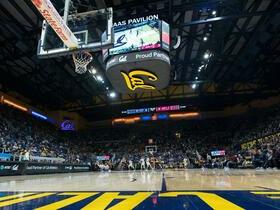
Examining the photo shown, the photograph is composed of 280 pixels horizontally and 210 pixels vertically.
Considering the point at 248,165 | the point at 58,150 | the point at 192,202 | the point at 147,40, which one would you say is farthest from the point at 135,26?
the point at 58,150

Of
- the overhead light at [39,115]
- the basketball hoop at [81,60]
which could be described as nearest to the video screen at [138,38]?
the basketball hoop at [81,60]

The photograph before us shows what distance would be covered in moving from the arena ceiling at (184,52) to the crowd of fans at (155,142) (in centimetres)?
430

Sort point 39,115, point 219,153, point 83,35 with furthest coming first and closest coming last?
point 219,153, point 39,115, point 83,35

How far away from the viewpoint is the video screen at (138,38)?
30.6ft

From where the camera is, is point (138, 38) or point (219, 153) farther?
point (219, 153)

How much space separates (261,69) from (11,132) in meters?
25.2

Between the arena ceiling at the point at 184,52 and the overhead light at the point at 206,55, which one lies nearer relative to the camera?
the arena ceiling at the point at 184,52

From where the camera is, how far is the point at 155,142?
3997cm

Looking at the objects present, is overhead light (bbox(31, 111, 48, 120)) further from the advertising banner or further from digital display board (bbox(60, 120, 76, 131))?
the advertising banner

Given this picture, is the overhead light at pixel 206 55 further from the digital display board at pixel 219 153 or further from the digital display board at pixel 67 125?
the digital display board at pixel 67 125

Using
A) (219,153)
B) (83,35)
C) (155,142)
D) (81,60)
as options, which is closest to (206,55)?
(81,60)

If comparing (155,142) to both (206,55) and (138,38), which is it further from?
(138,38)

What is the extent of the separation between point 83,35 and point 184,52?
14471 mm

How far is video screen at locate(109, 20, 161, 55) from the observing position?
30.6ft
